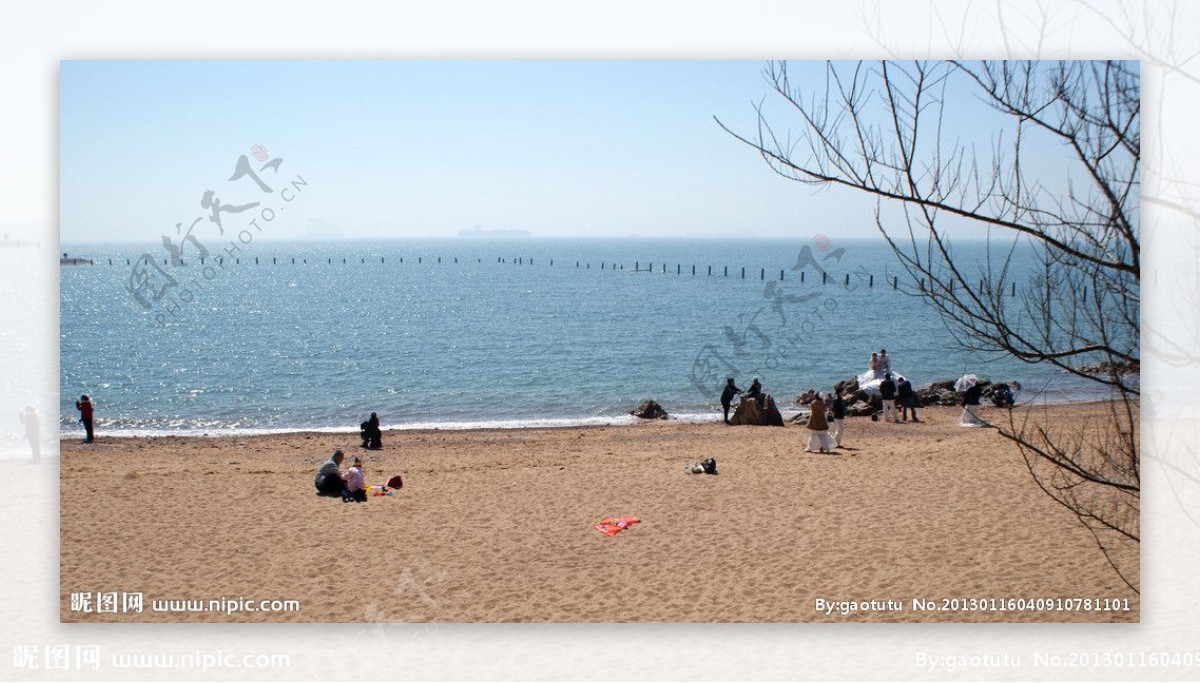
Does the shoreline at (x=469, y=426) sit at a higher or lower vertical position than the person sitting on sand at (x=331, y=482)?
lower

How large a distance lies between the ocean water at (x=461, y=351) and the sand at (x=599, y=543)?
6.70 feet

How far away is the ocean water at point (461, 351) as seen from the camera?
24109 millimetres

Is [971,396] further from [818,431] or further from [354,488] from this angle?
[354,488]

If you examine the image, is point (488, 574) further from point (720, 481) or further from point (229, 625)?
point (720, 481)

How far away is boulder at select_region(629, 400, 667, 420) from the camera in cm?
2241

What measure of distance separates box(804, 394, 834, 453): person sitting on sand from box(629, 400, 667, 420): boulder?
7.56m

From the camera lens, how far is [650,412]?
22.5m

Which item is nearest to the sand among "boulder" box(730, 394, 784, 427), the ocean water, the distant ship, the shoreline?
the ocean water

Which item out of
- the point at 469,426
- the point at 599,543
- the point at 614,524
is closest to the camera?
the point at 599,543

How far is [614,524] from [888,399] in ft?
37.6

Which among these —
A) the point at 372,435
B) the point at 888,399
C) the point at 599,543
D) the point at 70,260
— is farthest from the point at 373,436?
the point at 888,399

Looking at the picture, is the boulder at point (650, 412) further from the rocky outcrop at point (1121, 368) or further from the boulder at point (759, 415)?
the rocky outcrop at point (1121, 368)

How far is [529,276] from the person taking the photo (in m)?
80.8

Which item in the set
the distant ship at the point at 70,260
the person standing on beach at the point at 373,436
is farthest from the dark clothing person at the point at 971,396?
the distant ship at the point at 70,260
